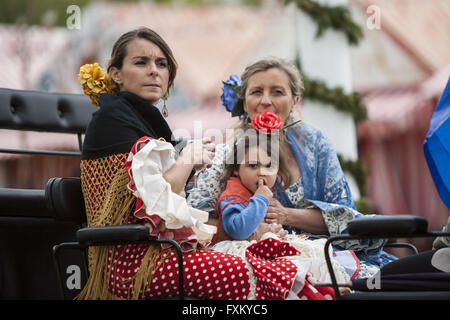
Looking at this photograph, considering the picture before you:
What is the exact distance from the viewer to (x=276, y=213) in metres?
3.08

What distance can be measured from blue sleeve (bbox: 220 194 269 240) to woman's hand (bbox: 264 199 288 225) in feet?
0.72

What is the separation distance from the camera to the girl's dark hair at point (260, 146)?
120 inches

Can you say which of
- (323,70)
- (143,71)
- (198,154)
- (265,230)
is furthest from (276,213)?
(323,70)

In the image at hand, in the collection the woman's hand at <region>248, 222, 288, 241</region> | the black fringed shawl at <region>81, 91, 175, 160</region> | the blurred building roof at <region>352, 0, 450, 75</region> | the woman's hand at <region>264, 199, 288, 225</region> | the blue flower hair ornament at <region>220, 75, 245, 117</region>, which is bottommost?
the woman's hand at <region>248, 222, 288, 241</region>

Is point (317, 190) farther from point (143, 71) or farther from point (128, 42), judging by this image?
point (128, 42)

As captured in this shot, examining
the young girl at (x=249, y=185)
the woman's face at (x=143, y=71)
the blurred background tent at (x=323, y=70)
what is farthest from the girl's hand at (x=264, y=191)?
the blurred background tent at (x=323, y=70)

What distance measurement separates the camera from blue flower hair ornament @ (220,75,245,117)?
3.52 metres

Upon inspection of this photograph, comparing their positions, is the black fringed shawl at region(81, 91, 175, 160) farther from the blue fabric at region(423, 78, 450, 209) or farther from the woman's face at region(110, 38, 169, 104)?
the blue fabric at region(423, 78, 450, 209)

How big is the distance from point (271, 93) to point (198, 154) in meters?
0.81

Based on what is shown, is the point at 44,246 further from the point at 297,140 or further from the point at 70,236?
the point at 297,140

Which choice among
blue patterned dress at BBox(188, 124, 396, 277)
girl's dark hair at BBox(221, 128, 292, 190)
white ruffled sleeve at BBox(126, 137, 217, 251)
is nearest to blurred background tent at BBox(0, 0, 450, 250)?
blue patterned dress at BBox(188, 124, 396, 277)

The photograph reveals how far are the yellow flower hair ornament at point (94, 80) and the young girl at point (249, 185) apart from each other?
69 cm

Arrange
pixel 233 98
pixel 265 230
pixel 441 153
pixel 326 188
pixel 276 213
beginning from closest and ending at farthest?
pixel 441 153, pixel 265 230, pixel 276 213, pixel 326 188, pixel 233 98
